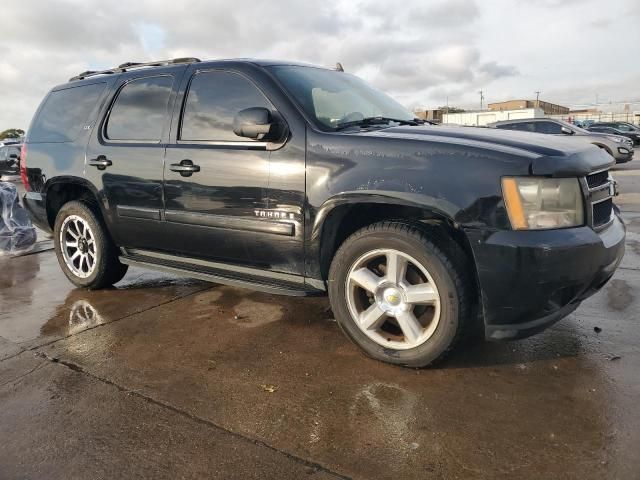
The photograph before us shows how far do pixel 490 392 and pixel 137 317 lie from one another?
2621mm

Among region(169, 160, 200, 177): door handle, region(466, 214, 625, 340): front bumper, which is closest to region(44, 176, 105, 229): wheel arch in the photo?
region(169, 160, 200, 177): door handle

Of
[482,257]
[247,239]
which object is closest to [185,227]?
[247,239]

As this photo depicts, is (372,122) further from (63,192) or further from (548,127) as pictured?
(548,127)

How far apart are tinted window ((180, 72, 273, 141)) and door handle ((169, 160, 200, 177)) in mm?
196

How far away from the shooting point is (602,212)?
292 cm

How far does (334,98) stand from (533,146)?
144cm

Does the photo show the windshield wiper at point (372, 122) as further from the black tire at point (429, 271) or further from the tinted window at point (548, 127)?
the tinted window at point (548, 127)

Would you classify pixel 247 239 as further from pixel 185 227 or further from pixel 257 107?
pixel 257 107

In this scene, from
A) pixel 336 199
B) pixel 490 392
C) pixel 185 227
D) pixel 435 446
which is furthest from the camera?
pixel 185 227

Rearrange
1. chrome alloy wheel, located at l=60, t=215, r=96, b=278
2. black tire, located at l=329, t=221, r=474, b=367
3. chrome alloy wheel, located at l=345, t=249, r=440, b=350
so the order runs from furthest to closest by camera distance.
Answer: chrome alloy wheel, located at l=60, t=215, r=96, b=278, chrome alloy wheel, located at l=345, t=249, r=440, b=350, black tire, located at l=329, t=221, r=474, b=367

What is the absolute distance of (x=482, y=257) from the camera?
262 centimetres

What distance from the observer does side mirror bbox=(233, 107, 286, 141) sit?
10.2ft

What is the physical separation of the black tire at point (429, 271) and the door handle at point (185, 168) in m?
1.23

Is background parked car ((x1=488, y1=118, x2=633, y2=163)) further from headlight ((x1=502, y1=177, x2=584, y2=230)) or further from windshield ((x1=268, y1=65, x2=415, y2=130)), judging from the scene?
headlight ((x1=502, y1=177, x2=584, y2=230))
